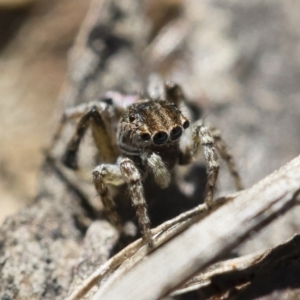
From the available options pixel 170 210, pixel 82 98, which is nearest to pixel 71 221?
pixel 170 210

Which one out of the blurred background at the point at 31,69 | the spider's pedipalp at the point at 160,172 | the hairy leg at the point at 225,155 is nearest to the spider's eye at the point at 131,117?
the spider's pedipalp at the point at 160,172

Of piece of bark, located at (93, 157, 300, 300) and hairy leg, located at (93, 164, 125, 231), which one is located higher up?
hairy leg, located at (93, 164, 125, 231)

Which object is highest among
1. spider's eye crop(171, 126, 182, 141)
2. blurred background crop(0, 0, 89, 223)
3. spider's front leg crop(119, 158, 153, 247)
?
blurred background crop(0, 0, 89, 223)

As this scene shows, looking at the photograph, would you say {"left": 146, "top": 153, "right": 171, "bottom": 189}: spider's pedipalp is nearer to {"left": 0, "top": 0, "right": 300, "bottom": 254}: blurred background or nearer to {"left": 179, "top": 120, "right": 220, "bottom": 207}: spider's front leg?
{"left": 179, "top": 120, "right": 220, "bottom": 207}: spider's front leg

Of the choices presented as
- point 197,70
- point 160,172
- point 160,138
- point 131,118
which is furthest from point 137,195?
point 197,70

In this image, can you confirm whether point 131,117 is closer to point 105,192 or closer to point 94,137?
point 94,137

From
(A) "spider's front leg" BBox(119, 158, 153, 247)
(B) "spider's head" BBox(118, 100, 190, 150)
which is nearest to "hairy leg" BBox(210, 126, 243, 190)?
(B) "spider's head" BBox(118, 100, 190, 150)

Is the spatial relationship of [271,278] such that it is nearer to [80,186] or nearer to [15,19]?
[80,186]
